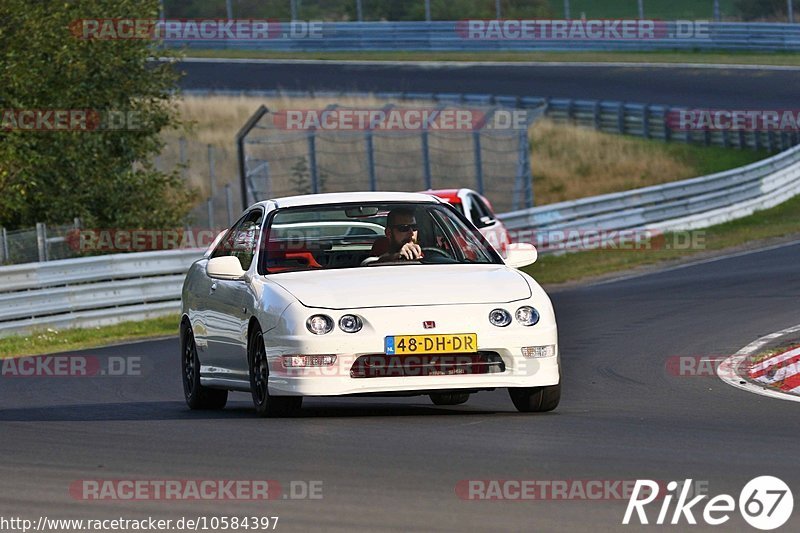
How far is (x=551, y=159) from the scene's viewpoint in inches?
1610

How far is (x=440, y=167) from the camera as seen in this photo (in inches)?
1533

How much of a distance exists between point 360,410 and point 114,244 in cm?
1658

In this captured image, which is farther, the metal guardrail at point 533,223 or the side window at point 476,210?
the side window at point 476,210

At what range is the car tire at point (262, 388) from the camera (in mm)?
10148

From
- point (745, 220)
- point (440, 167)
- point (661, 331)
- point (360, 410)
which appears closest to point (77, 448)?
point (360, 410)

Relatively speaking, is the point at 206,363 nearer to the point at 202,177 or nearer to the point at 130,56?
the point at 130,56

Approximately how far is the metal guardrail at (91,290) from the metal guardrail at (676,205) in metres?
5.94

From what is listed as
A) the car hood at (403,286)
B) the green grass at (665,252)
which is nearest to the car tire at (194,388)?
the car hood at (403,286)

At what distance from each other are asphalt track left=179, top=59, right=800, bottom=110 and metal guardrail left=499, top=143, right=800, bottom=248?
28.8 ft

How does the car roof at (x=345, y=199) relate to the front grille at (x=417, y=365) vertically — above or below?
above

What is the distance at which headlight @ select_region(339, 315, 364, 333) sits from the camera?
9.72 meters

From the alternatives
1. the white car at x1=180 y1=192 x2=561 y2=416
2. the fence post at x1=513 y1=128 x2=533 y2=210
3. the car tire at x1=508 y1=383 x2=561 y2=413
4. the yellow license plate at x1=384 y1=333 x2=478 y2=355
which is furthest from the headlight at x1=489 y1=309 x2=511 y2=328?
the fence post at x1=513 y1=128 x2=533 y2=210

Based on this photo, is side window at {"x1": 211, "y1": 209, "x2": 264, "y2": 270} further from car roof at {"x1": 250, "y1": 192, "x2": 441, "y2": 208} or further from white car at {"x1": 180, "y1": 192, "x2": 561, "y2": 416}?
car roof at {"x1": 250, "y1": 192, "x2": 441, "y2": 208}

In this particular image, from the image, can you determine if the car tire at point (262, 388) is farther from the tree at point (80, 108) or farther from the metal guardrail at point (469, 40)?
the metal guardrail at point (469, 40)
